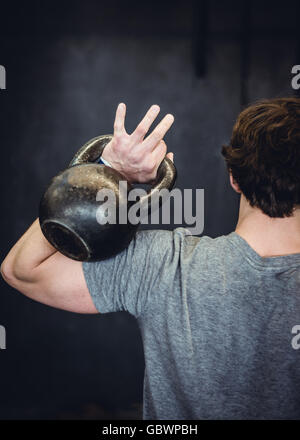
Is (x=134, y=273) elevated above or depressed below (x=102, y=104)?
below

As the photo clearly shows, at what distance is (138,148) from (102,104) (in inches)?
76.1

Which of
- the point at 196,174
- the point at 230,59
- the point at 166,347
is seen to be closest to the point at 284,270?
the point at 166,347

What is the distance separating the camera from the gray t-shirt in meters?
0.92

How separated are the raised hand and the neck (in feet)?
0.92

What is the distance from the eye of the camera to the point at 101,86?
2.74 meters

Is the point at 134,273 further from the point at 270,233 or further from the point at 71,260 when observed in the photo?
the point at 270,233

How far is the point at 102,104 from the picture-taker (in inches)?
109

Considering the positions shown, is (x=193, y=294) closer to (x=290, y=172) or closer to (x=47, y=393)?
(x=290, y=172)

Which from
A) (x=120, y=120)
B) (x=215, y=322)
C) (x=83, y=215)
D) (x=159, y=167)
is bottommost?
(x=215, y=322)

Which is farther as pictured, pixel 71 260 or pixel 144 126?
pixel 71 260

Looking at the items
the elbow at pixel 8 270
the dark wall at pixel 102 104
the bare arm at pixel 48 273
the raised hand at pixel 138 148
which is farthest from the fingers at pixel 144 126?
the dark wall at pixel 102 104

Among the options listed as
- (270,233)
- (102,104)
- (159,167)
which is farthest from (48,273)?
(102,104)

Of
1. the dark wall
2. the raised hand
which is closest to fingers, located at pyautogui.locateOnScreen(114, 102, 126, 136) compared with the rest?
the raised hand

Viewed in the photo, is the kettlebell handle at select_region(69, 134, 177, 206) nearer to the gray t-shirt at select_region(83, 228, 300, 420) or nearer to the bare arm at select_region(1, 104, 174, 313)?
the bare arm at select_region(1, 104, 174, 313)
